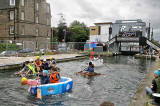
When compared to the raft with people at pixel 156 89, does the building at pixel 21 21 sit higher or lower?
higher

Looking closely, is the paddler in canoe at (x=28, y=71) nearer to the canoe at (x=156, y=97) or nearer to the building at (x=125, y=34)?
the canoe at (x=156, y=97)

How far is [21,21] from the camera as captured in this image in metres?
41.5

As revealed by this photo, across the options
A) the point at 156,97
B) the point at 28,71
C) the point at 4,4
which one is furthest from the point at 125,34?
the point at 156,97

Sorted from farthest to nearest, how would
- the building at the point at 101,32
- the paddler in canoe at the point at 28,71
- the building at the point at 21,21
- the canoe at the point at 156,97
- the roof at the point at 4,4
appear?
1. the building at the point at 101,32
2. the roof at the point at 4,4
3. the building at the point at 21,21
4. the paddler in canoe at the point at 28,71
5. the canoe at the point at 156,97

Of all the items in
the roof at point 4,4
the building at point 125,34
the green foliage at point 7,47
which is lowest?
the green foliage at point 7,47

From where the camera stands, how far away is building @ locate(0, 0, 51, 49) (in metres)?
41.1

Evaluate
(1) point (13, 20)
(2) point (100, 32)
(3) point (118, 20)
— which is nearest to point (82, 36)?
(2) point (100, 32)

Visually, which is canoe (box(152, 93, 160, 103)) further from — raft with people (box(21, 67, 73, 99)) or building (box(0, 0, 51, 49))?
building (box(0, 0, 51, 49))

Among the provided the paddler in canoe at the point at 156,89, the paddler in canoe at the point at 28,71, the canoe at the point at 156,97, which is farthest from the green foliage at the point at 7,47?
the canoe at the point at 156,97

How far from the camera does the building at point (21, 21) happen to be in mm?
41125

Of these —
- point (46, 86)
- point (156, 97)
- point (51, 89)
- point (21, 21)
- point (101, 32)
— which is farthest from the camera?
point (101, 32)

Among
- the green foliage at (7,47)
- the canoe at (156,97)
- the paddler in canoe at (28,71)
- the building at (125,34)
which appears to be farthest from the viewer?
the building at (125,34)

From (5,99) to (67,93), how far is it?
11.6 feet

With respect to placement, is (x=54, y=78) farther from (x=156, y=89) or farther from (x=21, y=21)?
(x=21, y=21)
